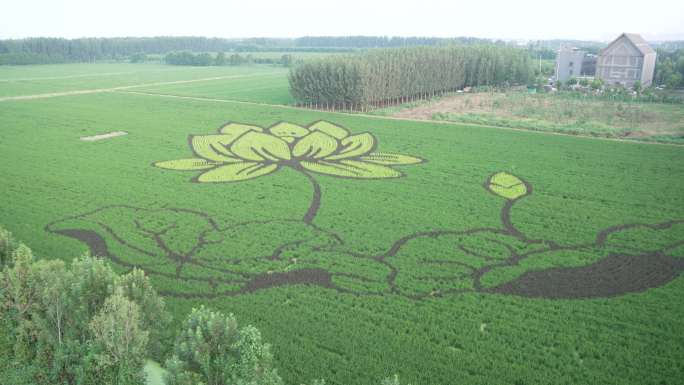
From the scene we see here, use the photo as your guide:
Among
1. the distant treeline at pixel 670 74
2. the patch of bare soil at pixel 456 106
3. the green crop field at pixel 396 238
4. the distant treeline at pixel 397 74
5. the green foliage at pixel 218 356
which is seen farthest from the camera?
the distant treeline at pixel 670 74

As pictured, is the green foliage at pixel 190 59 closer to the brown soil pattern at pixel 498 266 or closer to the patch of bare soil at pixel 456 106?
the patch of bare soil at pixel 456 106

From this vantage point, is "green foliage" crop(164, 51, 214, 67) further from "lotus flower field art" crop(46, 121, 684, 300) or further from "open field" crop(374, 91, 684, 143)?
"lotus flower field art" crop(46, 121, 684, 300)

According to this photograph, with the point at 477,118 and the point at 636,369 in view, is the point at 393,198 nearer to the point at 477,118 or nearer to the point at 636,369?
the point at 636,369

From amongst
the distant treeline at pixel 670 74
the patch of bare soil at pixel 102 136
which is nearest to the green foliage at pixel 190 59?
A: the patch of bare soil at pixel 102 136

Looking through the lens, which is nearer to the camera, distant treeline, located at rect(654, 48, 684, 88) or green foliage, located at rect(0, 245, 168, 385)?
green foliage, located at rect(0, 245, 168, 385)

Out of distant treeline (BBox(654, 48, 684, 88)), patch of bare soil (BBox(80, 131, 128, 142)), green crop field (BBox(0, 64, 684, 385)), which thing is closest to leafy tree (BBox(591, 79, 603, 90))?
distant treeline (BBox(654, 48, 684, 88))

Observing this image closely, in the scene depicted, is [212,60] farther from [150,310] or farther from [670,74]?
[150,310]
